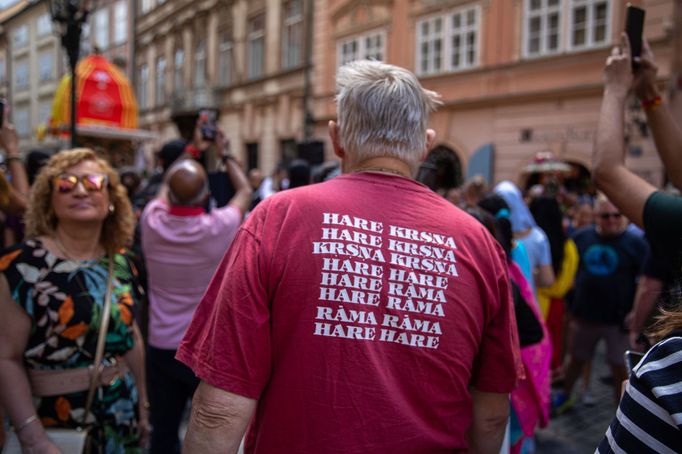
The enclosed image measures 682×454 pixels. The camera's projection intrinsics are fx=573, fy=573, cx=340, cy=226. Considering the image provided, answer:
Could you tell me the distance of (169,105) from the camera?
1095 inches

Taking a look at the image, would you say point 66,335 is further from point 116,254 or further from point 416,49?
point 416,49

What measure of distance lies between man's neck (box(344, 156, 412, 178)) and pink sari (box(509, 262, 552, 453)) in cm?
142

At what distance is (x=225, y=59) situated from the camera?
24344 mm

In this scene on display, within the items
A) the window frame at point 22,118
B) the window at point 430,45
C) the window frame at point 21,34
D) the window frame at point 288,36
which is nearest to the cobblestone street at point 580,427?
the window at point 430,45

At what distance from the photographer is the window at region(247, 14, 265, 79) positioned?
22017 millimetres

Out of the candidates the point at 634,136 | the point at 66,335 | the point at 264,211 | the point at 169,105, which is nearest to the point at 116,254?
the point at 66,335

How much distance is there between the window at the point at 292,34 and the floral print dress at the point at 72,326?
18.6 m

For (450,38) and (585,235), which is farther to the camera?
(450,38)

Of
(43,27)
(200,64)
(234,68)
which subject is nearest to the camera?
(43,27)

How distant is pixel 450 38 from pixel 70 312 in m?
13.9

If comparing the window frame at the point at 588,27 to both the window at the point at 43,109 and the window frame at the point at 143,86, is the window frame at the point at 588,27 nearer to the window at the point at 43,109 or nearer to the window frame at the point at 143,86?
the window at the point at 43,109

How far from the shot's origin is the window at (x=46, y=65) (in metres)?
22.5

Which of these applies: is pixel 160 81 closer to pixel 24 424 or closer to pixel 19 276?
pixel 19 276

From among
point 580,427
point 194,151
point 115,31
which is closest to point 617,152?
point 194,151
